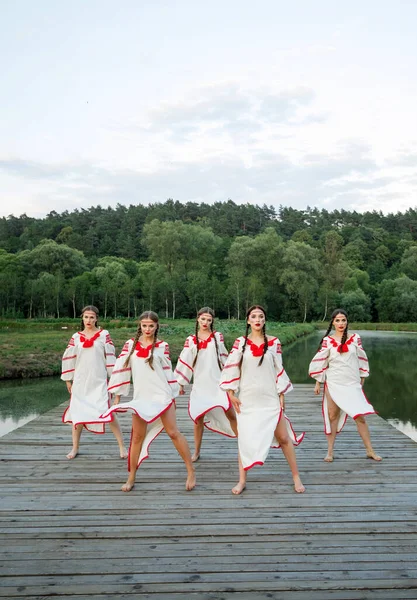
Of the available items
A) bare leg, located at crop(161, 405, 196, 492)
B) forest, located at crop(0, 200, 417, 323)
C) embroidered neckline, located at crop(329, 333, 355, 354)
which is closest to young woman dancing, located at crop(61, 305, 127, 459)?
bare leg, located at crop(161, 405, 196, 492)

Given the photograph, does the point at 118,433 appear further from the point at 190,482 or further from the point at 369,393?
the point at 369,393

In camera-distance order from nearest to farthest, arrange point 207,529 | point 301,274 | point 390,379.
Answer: point 207,529 → point 390,379 → point 301,274

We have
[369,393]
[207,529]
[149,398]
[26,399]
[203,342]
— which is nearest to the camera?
[207,529]

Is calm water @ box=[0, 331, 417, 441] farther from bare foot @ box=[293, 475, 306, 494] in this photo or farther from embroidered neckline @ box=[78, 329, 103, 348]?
bare foot @ box=[293, 475, 306, 494]

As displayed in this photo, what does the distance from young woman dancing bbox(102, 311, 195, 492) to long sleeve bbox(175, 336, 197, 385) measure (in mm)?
744

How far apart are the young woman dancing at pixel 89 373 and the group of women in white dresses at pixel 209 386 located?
1 centimetres

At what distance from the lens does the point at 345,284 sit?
65.4 metres

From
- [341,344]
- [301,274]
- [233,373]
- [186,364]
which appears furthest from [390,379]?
[301,274]

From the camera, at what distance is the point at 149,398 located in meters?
5.21

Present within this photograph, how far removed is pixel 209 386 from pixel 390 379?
1377 cm

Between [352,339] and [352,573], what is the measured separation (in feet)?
11.1

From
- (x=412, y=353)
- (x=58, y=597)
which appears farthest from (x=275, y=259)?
(x=58, y=597)

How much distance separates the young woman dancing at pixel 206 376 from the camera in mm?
6141

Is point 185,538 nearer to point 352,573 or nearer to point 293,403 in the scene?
point 352,573
